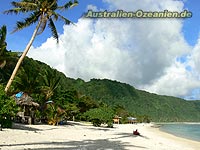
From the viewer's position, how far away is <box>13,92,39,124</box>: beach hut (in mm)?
31172

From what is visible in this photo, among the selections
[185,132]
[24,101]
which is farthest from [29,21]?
[185,132]

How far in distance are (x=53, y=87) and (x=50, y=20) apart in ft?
65.1

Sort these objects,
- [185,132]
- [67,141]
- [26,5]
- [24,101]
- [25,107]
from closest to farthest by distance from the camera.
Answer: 1. [67,141]
2. [26,5]
3. [24,101]
4. [25,107]
5. [185,132]

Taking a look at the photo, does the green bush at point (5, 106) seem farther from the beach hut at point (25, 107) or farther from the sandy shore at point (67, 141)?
the beach hut at point (25, 107)

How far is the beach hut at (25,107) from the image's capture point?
31.2 metres

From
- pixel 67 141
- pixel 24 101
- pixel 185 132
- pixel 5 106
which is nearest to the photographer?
pixel 67 141

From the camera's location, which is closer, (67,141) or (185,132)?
(67,141)

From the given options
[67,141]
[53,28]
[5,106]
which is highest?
[53,28]

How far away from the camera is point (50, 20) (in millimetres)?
19578

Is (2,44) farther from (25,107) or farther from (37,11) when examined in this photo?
(37,11)

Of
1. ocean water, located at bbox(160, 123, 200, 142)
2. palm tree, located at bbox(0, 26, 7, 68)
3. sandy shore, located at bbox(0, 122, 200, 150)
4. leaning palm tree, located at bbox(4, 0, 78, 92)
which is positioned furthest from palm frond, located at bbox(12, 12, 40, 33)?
ocean water, located at bbox(160, 123, 200, 142)

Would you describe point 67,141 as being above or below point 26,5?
below

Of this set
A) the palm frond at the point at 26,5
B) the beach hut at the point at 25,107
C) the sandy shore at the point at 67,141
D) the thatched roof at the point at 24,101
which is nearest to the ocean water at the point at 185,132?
the sandy shore at the point at 67,141

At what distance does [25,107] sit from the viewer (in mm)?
32938
